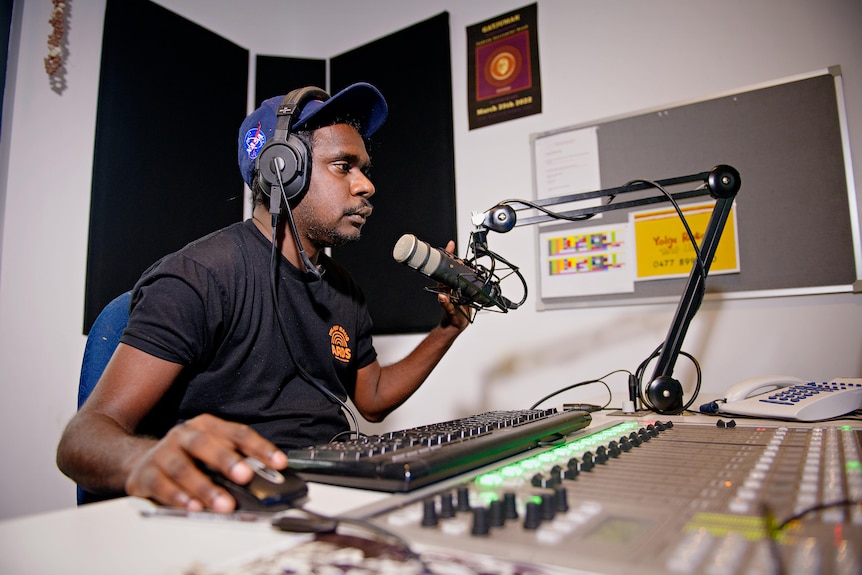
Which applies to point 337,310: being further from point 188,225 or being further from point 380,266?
point 188,225

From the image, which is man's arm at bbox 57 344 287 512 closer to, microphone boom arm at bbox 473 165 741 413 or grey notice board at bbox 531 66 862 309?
microphone boom arm at bbox 473 165 741 413

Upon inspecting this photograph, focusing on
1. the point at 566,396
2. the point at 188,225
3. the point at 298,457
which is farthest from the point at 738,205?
the point at 188,225

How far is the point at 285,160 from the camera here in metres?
1.05

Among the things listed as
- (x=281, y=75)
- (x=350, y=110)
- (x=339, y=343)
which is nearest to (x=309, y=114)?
(x=350, y=110)

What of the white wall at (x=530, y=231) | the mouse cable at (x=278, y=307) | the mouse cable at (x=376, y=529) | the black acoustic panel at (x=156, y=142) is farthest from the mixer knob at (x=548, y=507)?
the black acoustic panel at (x=156, y=142)

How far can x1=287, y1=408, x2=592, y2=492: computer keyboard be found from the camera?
0.51m

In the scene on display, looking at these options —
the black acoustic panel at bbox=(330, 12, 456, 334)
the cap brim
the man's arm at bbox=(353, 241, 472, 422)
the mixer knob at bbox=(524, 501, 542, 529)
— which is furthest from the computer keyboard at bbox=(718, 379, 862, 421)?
the black acoustic panel at bbox=(330, 12, 456, 334)

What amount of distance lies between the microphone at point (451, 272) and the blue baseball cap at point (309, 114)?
1.30 ft

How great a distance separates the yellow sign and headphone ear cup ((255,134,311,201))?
1.11m

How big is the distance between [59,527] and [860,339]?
5.73 feet

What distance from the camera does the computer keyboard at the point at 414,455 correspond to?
51cm

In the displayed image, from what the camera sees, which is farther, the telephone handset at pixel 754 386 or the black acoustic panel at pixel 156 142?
the black acoustic panel at pixel 156 142

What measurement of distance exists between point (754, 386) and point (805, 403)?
160 millimetres

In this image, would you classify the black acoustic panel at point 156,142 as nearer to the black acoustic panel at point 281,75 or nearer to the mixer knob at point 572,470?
the black acoustic panel at point 281,75
